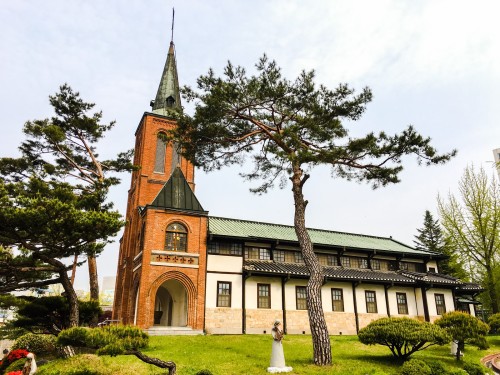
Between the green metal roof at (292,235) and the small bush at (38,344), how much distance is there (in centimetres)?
1000

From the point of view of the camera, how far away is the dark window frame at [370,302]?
25.4 metres

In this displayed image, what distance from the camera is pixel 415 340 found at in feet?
44.1

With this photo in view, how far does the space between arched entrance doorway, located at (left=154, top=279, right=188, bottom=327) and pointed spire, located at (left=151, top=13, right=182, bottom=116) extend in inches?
534

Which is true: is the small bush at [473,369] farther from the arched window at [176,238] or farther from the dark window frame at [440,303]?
the arched window at [176,238]

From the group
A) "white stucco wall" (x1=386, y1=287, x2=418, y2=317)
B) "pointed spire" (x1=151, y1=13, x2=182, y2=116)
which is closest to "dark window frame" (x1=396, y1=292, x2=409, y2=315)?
"white stucco wall" (x1=386, y1=287, x2=418, y2=317)

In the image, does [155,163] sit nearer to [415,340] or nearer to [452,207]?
[415,340]

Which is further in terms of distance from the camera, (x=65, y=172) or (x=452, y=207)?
(x=452, y=207)

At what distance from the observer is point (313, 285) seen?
13.9m

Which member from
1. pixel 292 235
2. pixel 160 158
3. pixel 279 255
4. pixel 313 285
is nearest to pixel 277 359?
pixel 313 285

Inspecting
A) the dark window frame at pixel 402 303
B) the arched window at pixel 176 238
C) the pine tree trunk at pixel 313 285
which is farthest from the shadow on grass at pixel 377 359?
the dark window frame at pixel 402 303

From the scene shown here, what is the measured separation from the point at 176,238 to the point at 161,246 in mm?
1110

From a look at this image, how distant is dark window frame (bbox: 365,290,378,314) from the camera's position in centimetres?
2538

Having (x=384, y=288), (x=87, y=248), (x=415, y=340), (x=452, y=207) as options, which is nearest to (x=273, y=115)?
(x=87, y=248)

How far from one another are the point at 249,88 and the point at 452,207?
24585 millimetres
